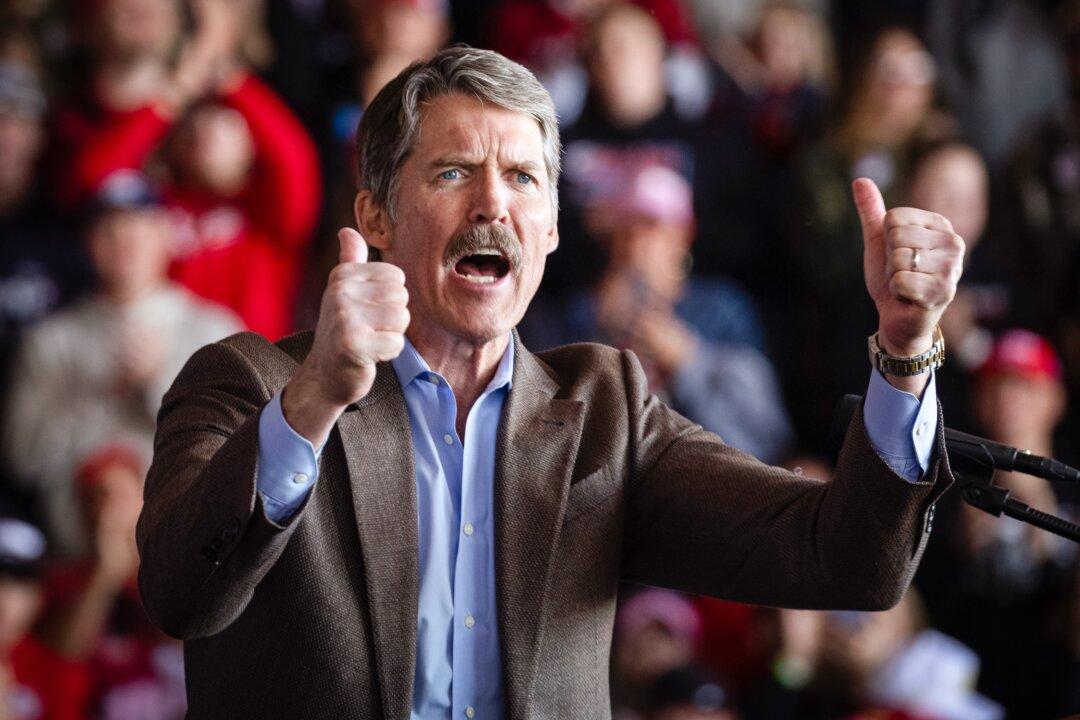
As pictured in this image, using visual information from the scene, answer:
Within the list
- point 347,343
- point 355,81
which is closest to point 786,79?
point 355,81

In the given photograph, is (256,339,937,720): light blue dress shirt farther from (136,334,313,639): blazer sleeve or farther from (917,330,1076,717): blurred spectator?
(917,330,1076,717): blurred spectator

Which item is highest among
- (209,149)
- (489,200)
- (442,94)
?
(442,94)

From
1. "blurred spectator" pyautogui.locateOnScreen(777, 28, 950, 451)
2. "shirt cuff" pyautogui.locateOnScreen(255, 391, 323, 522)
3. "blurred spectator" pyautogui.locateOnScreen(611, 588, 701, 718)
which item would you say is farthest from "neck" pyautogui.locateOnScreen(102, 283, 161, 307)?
"shirt cuff" pyautogui.locateOnScreen(255, 391, 323, 522)

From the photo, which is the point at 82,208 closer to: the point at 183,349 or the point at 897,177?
the point at 183,349

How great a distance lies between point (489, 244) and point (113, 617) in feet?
8.53

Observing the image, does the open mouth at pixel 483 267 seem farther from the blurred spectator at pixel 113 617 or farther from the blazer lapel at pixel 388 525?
the blurred spectator at pixel 113 617

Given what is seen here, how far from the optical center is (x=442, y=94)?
5.98 ft

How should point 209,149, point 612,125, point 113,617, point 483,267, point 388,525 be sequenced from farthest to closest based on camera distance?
point 612,125
point 209,149
point 113,617
point 483,267
point 388,525

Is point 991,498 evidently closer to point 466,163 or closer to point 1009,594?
point 466,163

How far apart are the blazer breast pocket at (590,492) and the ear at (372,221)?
431 millimetres

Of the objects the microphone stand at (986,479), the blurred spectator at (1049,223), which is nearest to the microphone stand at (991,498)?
the microphone stand at (986,479)

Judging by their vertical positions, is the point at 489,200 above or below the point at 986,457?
above

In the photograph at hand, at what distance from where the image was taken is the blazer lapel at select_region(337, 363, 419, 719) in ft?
5.16

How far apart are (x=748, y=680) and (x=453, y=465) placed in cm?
281
